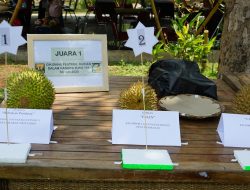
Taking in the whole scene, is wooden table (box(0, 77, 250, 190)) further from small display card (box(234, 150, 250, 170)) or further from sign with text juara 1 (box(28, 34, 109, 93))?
sign with text juara 1 (box(28, 34, 109, 93))

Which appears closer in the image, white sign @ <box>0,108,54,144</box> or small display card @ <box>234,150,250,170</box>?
small display card @ <box>234,150,250,170</box>

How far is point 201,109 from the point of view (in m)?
1.70

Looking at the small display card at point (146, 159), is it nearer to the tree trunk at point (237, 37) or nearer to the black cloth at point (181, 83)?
the black cloth at point (181, 83)

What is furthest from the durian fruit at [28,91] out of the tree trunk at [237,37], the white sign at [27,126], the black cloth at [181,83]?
the tree trunk at [237,37]

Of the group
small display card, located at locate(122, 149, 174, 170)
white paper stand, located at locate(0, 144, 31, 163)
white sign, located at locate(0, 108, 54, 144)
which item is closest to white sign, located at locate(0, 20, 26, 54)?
white sign, located at locate(0, 108, 54, 144)

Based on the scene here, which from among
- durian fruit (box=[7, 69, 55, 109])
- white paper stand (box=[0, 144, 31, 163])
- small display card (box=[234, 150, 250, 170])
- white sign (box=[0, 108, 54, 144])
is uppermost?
durian fruit (box=[7, 69, 55, 109])

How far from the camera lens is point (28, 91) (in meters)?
1.48

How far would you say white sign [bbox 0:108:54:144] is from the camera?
135 cm

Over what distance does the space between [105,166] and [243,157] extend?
45 cm

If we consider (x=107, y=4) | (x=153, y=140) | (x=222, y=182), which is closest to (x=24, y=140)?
(x=153, y=140)

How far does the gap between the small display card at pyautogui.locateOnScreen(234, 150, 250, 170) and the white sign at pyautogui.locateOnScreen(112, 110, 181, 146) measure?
21 cm

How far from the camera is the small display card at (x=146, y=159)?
121 centimetres

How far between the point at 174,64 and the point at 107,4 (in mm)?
4882

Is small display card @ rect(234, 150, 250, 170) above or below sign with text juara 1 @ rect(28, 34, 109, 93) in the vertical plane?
below
